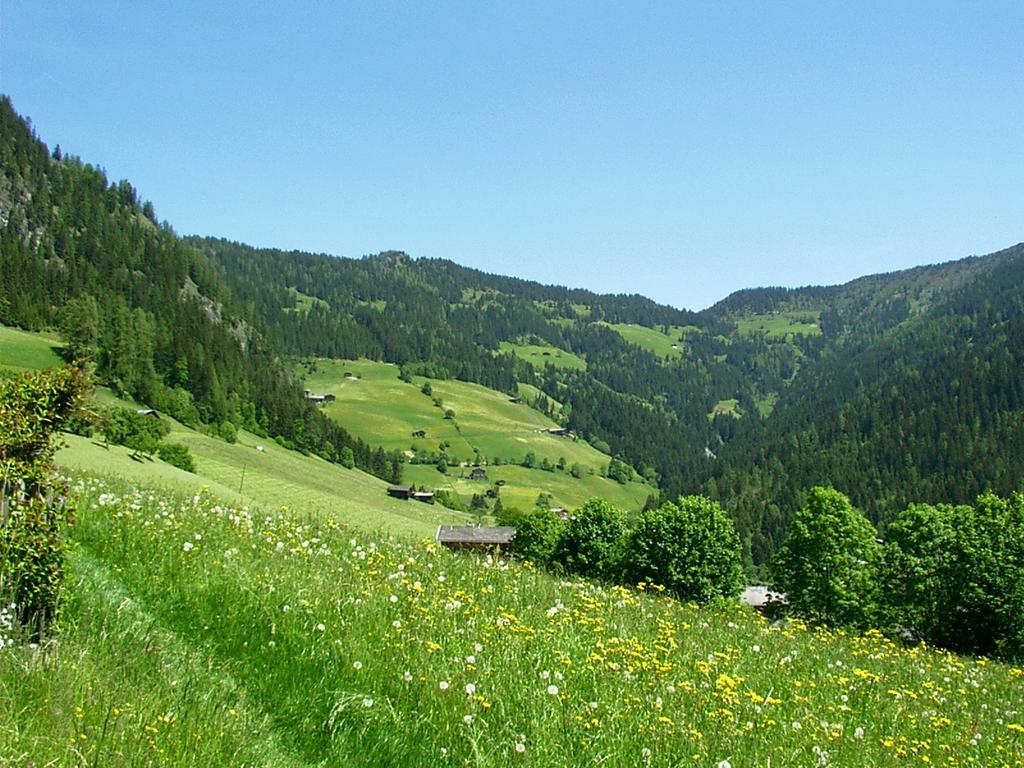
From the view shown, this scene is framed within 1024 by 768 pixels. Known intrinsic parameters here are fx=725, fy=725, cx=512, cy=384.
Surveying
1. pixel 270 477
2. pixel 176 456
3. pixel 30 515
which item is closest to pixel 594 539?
pixel 176 456

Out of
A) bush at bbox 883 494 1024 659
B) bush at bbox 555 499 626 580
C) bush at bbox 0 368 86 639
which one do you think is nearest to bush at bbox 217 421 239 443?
bush at bbox 555 499 626 580

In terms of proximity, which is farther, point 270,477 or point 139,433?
point 270,477

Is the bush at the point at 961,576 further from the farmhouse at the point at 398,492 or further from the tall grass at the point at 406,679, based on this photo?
the farmhouse at the point at 398,492

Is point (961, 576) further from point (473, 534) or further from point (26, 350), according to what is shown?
point (26, 350)

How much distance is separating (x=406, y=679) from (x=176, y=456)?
76.2m

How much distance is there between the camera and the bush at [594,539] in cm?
6141

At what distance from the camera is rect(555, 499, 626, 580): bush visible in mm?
61406

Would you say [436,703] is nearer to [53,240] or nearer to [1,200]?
[53,240]

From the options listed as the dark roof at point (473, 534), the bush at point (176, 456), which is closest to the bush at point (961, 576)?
the dark roof at point (473, 534)

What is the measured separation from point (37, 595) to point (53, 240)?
209829 millimetres

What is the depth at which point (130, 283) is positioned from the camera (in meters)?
174

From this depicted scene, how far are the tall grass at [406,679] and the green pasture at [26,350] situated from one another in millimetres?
113389

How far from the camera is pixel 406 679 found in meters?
7.16

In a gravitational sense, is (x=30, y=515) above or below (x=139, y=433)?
above
